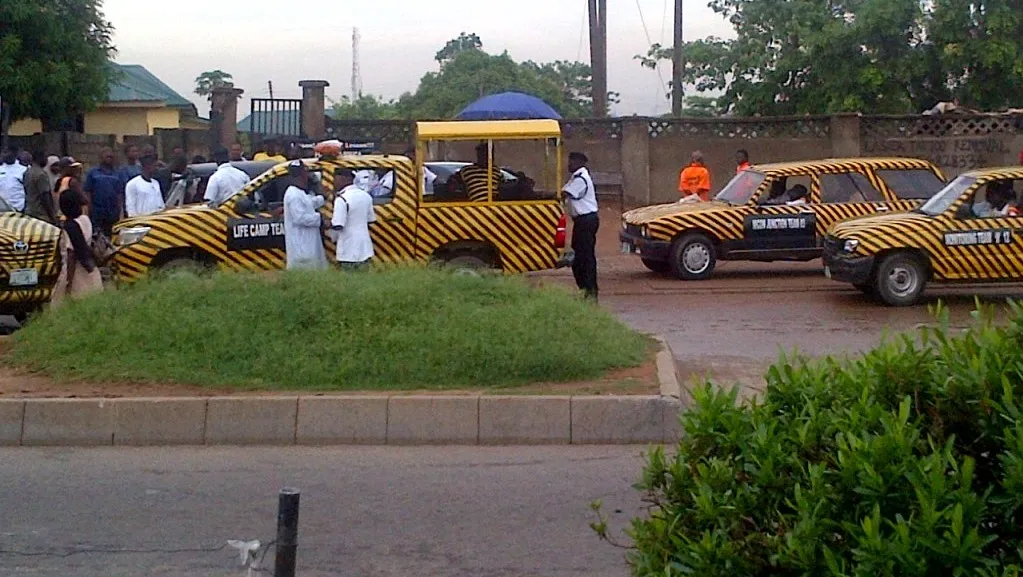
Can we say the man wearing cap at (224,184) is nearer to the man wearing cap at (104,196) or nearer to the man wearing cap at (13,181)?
the man wearing cap at (104,196)

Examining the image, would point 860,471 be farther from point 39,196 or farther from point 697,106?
point 697,106

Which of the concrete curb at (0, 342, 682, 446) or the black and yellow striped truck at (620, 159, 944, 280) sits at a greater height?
the black and yellow striped truck at (620, 159, 944, 280)

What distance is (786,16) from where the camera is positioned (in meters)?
26.0

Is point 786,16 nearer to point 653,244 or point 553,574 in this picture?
point 653,244

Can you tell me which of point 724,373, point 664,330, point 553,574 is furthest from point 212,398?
point 664,330

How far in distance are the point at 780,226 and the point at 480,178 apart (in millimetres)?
4134

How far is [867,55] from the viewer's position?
2516cm

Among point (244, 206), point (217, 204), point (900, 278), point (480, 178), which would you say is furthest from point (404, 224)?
point (900, 278)

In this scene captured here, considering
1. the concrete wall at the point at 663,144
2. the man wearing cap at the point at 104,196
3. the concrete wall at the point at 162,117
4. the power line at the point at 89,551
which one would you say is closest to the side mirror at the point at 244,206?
the man wearing cap at the point at 104,196

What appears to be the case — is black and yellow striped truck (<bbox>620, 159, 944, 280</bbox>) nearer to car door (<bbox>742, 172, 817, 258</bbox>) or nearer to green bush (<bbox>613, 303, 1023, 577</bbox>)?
car door (<bbox>742, 172, 817, 258</bbox>)

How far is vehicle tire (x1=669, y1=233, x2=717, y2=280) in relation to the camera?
16844 mm

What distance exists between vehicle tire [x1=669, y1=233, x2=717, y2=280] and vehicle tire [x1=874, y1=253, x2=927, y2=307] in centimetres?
281

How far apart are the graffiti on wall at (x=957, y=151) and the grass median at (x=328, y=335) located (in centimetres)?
1366

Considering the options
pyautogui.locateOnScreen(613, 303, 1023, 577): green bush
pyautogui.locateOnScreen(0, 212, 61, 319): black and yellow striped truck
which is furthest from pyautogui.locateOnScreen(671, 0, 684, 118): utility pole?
pyautogui.locateOnScreen(613, 303, 1023, 577): green bush
